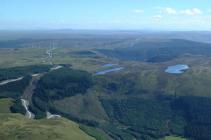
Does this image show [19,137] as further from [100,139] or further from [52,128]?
[100,139]

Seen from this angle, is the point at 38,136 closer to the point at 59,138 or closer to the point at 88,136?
the point at 59,138

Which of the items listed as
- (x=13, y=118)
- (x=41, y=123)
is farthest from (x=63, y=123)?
(x=13, y=118)

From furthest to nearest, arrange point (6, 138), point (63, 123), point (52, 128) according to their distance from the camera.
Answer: point (63, 123)
point (52, 128)
point (6, 138)

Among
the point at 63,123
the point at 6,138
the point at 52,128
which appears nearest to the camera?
the point at 6,138

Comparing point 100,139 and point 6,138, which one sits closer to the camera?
Answer: point 6,138

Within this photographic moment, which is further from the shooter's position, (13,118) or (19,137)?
(13,118)

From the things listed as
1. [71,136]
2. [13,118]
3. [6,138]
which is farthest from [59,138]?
[13,118]

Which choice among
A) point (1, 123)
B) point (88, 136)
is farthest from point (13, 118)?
point (88, 136)
